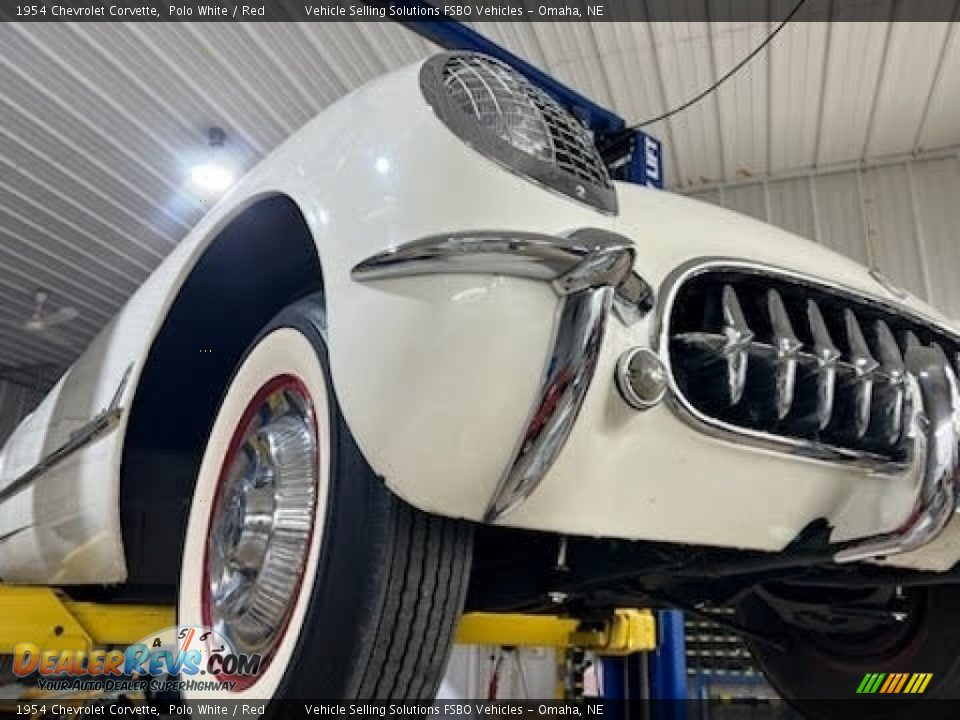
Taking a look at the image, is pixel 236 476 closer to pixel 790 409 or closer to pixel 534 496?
pixel 534 496

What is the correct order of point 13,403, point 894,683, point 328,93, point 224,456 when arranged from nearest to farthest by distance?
point 224,456 < point 894,683 < point 328,93 < point 13,403

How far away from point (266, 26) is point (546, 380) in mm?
4117

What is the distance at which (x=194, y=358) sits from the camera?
1.57m

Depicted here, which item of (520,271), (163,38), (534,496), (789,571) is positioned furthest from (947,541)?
(163,38)

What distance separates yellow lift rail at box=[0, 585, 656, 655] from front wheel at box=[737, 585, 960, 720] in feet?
1.68

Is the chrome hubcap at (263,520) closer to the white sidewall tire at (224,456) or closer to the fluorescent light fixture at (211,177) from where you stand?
the white sidewall tire at (224,456)

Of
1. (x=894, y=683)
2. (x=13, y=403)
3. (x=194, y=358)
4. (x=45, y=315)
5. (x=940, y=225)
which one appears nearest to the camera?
(x=194, y=358)

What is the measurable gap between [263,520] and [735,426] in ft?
2.39

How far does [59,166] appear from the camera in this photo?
17.7 ft

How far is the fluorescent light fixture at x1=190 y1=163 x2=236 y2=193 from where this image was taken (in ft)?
16.8

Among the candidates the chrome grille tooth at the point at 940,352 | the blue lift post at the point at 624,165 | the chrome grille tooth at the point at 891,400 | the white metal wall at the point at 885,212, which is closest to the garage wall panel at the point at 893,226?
the white metal wall at the point at 885,212

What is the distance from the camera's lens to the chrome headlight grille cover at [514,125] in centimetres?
97

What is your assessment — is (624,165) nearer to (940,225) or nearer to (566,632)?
(566,632)

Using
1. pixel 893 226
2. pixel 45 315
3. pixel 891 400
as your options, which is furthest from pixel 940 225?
pixel 45 315
